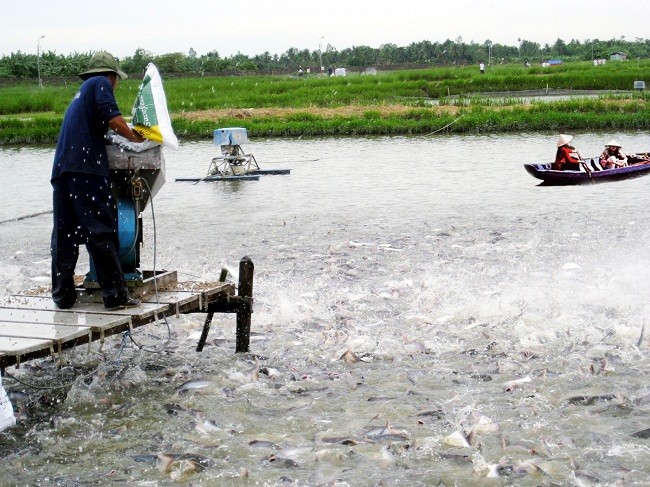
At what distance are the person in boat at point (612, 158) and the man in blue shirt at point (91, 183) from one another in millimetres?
16803

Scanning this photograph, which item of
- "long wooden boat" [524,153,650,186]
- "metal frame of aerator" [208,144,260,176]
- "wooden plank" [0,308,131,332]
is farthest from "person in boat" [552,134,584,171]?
"wooden plank" [0,308,131,332]

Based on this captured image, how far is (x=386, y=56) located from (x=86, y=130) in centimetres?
13606

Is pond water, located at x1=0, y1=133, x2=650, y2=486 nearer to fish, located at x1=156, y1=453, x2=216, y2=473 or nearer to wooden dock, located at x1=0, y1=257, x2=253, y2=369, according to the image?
fish, located at x1=156, y1=453, x2=216, y2=473

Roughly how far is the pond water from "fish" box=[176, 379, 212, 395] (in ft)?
0.12

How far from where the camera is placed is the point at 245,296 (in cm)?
910

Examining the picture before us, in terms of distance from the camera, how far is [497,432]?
7.43 m

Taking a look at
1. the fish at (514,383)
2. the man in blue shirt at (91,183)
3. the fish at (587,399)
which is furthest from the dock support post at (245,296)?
the fish at (587,399)

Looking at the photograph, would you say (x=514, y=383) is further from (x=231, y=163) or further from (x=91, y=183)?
A: (x=231, y=163)

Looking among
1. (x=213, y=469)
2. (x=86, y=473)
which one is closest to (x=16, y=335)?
(x=86, y=473)

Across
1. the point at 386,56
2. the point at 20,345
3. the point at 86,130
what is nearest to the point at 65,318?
the point at 20,345

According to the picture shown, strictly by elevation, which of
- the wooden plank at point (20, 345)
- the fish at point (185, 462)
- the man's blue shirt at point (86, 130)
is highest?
the man's blue shirt at point (86, 130)

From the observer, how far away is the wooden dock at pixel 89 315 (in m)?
7.09

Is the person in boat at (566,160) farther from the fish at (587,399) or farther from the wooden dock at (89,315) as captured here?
the fish at (587,399)

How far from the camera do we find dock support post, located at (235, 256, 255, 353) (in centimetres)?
902
